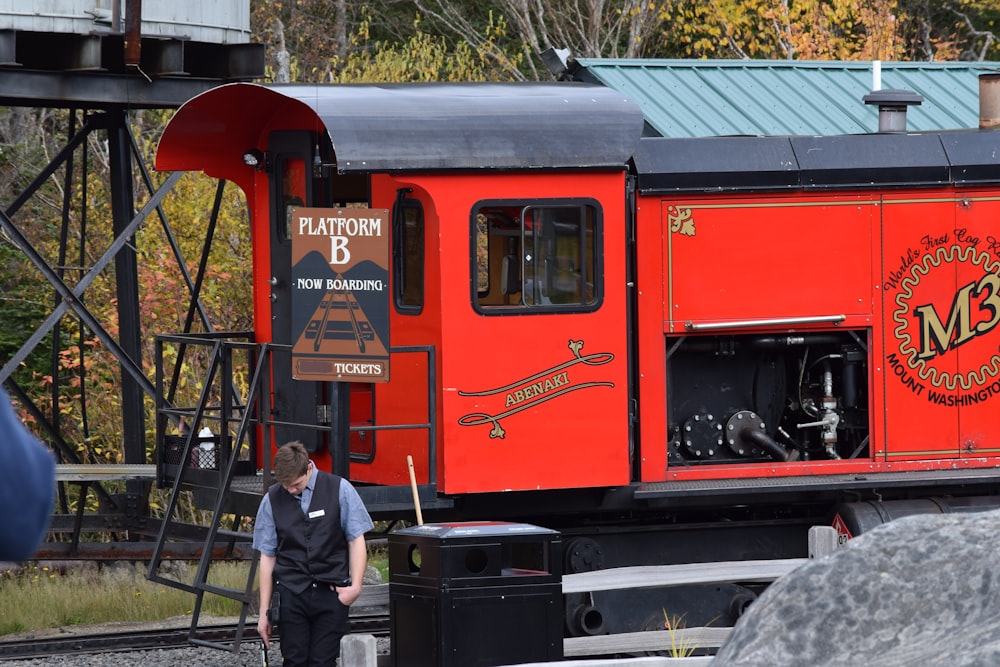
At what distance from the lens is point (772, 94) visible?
35.7 ft

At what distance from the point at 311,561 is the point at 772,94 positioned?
17.5 feet

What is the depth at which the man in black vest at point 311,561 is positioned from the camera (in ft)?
24.9

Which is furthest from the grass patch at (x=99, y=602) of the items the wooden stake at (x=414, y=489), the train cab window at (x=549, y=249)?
the train cab window at (x=549, y=249)

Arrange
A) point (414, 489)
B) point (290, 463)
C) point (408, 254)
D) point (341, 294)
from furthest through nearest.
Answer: point (408, 254), point (341, 294), point (414, 489), point (290, 463)

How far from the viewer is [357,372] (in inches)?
342

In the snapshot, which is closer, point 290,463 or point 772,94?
point 290,463

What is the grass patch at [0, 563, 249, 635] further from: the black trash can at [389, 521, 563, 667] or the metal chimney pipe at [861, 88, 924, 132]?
the metal chimney pipe at [861, 88, 924, 132]

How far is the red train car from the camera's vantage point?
896 centimetres

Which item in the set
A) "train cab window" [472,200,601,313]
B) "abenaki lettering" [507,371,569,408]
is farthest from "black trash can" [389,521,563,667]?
"train cab window" [472,200,601,313]

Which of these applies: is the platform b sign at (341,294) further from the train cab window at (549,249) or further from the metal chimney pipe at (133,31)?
the metal chimney pipe at (133,31)

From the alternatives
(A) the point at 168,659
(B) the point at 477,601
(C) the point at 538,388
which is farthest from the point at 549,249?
(A) the point at 168,659

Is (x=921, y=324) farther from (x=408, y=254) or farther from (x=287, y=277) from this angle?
(x=287, y=277)

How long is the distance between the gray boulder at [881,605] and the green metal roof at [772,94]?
5.80 metres

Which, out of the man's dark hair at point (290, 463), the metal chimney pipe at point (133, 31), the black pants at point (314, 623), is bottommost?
the black pants at point (314, 623)
